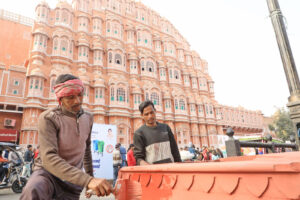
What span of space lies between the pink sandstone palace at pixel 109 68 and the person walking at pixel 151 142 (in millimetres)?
12949

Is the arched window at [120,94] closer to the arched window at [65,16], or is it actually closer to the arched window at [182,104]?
the arched window at [182,104]

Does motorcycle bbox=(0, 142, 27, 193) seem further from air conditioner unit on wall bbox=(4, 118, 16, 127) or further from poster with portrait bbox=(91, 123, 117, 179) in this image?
air conditioner unit on wall bbox=(4, 118, 16, 127)

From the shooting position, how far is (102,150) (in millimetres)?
8117

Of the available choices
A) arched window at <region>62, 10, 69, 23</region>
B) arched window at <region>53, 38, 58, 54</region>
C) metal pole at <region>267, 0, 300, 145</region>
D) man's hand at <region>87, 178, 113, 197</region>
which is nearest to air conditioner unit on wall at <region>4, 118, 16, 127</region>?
arched window at <region>53, 38, 58, 54</region>

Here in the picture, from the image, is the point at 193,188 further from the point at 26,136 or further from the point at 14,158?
the point at 26,136

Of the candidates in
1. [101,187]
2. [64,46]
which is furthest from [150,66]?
[101,187]

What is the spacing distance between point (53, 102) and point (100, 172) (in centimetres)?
858

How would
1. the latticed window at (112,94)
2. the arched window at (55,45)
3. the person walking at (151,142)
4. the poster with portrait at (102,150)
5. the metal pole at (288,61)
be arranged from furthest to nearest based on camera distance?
the latticed window at (112,94) → the arched window at (55,45) → the poster with portrait at (102,150) → the metal pole at (288,61) → the person walking at (151,142)

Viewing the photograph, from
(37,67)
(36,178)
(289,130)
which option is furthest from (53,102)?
(289,130)

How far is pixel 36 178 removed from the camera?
1.20 m

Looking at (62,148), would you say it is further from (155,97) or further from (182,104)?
(182,104)

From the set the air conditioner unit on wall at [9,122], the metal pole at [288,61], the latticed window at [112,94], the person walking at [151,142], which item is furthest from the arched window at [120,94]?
the person walking at [151,142]

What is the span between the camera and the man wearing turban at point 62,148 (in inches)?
44.3

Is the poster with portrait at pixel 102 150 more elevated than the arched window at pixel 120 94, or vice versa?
the arched window at pixel 120 94
